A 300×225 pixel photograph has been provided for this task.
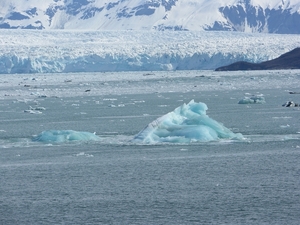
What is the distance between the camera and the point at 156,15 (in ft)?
491

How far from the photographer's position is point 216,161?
43.6 feet

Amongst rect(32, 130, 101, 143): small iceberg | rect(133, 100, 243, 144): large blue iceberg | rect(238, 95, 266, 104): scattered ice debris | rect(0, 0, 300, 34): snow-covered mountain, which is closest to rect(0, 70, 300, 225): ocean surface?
rect(32, 130, 101, 143): small iceberg

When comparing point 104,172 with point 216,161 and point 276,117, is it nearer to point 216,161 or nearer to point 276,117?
point 216,161

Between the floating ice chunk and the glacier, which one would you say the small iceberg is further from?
the glacier

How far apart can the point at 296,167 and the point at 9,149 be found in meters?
6.07

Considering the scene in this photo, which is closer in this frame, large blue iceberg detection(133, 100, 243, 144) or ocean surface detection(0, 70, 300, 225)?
ocean surface detection(0, 70, 300, 225)

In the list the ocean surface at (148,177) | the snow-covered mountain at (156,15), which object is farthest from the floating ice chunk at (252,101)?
the snow-covered mountain at (156,15)

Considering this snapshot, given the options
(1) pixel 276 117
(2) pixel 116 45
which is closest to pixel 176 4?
(2) pixel 116 45

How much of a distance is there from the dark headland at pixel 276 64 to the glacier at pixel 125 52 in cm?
59

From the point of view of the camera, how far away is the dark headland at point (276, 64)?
203ft

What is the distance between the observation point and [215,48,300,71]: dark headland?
61.8m

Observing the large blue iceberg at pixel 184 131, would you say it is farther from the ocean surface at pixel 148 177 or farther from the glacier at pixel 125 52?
the glacier at pixel 125 52

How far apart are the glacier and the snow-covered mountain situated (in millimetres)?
69904

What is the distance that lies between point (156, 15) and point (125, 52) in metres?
91.4
